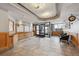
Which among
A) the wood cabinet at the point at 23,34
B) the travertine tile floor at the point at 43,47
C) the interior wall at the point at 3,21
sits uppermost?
the interior wall at the point at 3,21

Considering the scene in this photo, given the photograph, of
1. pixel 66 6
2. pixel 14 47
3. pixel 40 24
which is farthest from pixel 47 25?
pixel 14 47

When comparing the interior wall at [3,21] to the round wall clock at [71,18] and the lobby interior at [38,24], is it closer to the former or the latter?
the lobby interior at [38,24]

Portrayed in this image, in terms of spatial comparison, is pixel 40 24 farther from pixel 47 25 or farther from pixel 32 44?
pixel 32 44

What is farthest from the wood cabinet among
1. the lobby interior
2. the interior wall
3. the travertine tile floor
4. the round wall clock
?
the round wall clock

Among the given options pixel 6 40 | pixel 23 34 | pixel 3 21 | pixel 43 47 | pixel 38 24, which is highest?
pixel 3 21

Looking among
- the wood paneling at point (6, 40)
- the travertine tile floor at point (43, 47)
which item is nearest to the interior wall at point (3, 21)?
the wood paneling at point (6, 40)

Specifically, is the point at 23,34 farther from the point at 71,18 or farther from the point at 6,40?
the point at 71,18

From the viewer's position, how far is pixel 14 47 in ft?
14.5

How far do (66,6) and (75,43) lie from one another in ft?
4.72

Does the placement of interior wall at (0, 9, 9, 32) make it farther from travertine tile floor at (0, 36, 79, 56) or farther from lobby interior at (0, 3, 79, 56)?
travertine tile floor at (0, 36, 79, 56)

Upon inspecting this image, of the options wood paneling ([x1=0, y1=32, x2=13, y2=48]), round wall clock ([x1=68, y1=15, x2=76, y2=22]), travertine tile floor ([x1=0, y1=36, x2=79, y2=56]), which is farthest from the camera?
wood paneling ([x1=0, y1=32, x2=13, y2=48])

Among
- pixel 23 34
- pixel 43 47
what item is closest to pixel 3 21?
pixel 23 34

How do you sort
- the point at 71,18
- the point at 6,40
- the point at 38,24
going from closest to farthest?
the point at 71,18 < the point at 38,24 < the point at 6,40

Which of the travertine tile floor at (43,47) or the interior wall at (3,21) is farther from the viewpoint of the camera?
the travertine tile floor at (43,47)
